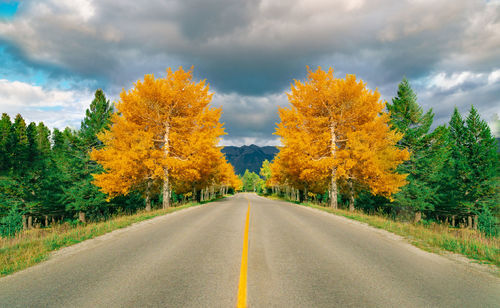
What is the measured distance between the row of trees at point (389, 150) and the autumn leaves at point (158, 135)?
731 cm

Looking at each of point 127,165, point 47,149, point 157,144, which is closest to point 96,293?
point 127,165

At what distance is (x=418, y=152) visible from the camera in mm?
20578

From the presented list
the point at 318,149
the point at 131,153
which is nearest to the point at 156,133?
the point at 131,153

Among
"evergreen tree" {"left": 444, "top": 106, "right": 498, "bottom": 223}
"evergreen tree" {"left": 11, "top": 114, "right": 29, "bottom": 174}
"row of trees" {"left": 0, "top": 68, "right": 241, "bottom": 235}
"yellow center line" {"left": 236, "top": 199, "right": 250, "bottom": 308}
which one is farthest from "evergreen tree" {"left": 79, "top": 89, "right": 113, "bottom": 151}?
"evergreen tree" {"left": 444, "top": 106, "right": 498, "bottom": 223}

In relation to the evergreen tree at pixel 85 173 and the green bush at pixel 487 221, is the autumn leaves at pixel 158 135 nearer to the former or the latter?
the evergreen tree at pixel 85 173

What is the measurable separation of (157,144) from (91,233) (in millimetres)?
11624

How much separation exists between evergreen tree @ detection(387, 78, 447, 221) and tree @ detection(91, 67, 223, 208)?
16.4m

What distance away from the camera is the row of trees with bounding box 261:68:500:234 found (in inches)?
656

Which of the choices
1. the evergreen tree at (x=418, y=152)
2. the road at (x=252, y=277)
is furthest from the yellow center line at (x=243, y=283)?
the evergreen tree at (x=418, y=152)

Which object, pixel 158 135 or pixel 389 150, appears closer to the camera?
pixel 389 150

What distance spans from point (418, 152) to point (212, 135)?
18.1m

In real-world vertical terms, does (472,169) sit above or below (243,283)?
above

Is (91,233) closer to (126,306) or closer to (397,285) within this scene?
(126,306)

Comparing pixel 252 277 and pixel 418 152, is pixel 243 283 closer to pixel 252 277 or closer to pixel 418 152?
pixel 252 277
